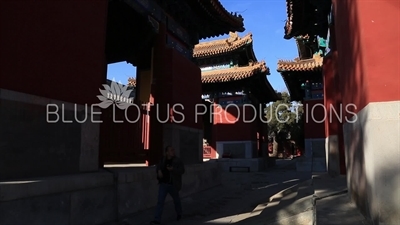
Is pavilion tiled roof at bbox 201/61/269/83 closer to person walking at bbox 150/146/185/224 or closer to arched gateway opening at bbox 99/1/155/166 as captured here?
arched gateway opening at bbox 99/1/155/166

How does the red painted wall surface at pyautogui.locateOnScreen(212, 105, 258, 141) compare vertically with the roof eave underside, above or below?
below

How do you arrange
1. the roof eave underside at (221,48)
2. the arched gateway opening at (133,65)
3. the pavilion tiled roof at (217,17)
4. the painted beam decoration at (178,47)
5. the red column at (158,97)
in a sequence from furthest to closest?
the roof eave underside at (221,48) < the pavilion tiled roof at (217,17) < the painted beam decoration at (178,47) < the red column at (158,97) < the arched gateway opening at (133,65)

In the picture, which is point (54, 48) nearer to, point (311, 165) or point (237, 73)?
point (237, 73)

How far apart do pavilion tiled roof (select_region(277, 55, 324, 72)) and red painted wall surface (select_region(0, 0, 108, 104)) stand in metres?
11.6

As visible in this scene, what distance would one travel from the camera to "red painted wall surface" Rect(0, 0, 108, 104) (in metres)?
3.84

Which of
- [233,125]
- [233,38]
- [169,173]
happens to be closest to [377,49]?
[169,173]

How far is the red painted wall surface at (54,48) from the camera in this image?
3.84m

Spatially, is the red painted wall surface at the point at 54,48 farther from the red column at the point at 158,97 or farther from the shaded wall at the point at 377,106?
the shaded wall at the point at 377,106

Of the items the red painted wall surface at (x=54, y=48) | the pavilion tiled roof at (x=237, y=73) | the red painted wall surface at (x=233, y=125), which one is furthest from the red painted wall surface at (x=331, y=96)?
the red painted wall surface at (x=233, y=125)

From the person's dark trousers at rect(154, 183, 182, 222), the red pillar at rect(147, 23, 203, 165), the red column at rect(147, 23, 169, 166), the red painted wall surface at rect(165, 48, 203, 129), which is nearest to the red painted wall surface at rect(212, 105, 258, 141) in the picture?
the red painted wall surface at rect(165, 48, 203, 129)

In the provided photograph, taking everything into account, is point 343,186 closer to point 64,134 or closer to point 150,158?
point 150,158

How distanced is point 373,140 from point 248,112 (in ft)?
46.0

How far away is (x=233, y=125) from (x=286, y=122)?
14.0 meters

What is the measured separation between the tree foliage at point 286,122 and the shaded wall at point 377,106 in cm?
2501
